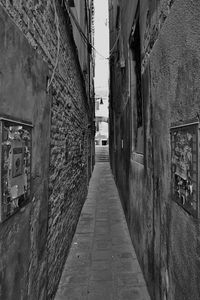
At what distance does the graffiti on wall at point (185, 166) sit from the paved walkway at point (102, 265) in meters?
1.97

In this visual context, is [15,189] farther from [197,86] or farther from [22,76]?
[197,86]

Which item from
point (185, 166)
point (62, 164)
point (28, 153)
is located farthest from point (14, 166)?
point (62, 164)

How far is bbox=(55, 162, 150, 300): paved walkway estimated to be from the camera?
318cm

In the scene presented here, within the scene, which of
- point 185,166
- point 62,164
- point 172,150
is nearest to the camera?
point 185,166

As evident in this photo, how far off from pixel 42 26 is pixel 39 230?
2076 mm

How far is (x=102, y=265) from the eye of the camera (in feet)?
12.8

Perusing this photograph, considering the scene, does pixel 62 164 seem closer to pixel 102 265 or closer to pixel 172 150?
pixel 102 265

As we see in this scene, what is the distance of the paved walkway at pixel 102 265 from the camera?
10.4ft

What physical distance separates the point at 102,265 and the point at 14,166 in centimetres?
280

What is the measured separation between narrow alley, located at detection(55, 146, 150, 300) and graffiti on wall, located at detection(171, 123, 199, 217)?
1.96m

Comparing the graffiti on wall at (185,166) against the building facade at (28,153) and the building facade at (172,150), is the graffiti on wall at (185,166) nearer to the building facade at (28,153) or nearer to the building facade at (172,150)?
the building facade at (172,150)

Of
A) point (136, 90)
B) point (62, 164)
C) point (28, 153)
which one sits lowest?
point (62, 164)

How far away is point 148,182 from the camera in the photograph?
10.2 feet

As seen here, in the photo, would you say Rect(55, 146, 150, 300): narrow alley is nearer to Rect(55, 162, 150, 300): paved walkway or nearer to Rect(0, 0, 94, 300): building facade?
Rect(55, 162, 150, 300): paved walkway
